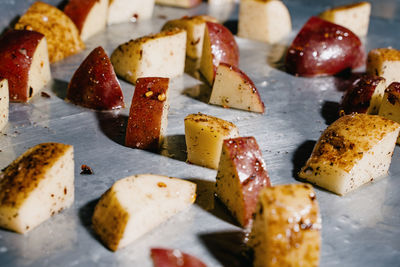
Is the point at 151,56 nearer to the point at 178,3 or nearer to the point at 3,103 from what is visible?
the point at 3,103

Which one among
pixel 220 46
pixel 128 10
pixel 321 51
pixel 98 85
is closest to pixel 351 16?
pixel 321 51

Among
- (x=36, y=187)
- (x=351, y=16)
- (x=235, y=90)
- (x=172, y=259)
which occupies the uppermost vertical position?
(x=351, y=16)

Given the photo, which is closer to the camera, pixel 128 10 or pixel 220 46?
pixel 220 46

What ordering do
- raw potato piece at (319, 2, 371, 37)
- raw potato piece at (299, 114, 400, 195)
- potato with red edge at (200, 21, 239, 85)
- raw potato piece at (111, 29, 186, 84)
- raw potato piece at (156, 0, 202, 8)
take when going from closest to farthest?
raw potato piece at (299, 114, 400, 195)
raw potato piece at (111, 29, 186, 84)
potato with red edge at (200, 21, 239, 85)
raw potato piece at (319, 2, 371, 37)
raw potato piece at (156, 0, 202, 8)

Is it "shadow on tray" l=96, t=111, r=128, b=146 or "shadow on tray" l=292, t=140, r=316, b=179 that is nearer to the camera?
"shadow on tray" l=292, t=140, r=316, b=179

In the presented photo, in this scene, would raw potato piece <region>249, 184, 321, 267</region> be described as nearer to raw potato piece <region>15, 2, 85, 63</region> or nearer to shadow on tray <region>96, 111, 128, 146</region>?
shadow on tray <region>96, 111, 128, 146</region>

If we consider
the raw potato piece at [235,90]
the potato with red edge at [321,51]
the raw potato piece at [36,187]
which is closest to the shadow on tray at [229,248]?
the raw potato piece at [36,187]

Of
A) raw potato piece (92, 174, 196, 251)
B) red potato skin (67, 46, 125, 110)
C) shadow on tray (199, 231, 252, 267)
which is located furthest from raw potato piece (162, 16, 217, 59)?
shadow on tray (199, 231, 252, 267)

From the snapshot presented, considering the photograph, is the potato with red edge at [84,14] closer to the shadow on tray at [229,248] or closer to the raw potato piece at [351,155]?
the raw potato piece at [351,155]
